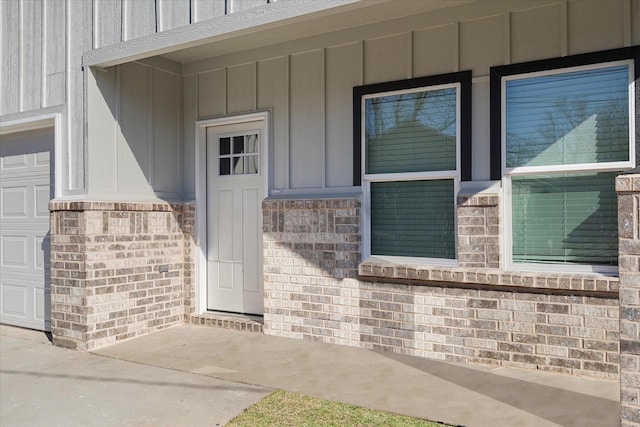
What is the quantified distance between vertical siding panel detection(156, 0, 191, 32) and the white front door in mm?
1587

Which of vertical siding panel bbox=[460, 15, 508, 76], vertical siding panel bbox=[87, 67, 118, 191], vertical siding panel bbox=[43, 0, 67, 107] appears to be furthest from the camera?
A: vertical siding panel bbox=[43, 0, 67, 107]

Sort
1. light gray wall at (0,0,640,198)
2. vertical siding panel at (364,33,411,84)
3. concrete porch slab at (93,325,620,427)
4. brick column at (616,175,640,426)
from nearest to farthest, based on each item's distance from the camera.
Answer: brick column at (616,175,640,426)
concrete porch slab at (93,325,620,427)
light gray wall at (0,0,640,198)
vertical siding panel at (364,33,411,84)

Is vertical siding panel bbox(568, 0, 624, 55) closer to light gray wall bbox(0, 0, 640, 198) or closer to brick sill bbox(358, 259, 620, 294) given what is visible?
light gray wall bbox(0, 0, 640, 198)

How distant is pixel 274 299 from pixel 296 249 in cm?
63

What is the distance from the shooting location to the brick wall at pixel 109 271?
560 cm

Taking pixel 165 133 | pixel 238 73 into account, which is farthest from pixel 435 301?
pixel 165 133

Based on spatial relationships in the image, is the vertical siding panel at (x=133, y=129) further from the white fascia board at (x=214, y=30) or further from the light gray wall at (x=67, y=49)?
the white fascia board at (x=214, y=30)

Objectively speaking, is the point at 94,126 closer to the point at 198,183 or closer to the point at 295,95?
the point at 198,183

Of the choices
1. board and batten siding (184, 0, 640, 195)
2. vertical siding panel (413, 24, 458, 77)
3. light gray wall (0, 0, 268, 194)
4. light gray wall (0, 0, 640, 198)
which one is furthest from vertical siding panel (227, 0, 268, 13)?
vertical siding panel (413, 24, 458, 77)

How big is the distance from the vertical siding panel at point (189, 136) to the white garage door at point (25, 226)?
61.5 inches

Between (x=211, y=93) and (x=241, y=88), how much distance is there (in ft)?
1.57

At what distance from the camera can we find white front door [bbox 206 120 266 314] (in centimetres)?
639

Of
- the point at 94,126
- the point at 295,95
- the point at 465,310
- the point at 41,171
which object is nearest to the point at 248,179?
the point at 295,95

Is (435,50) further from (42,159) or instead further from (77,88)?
(42,159)
